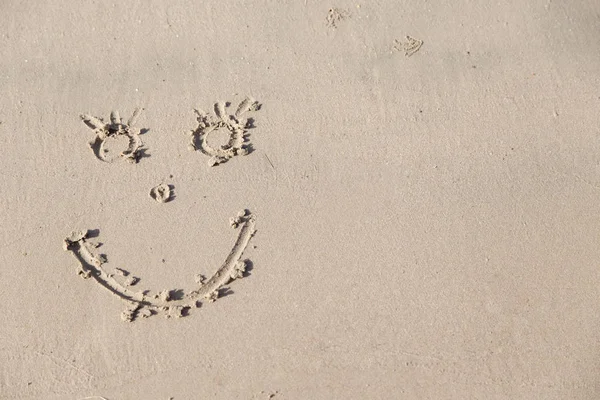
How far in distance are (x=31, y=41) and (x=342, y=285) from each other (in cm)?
275

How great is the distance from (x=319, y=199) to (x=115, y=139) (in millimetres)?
1415

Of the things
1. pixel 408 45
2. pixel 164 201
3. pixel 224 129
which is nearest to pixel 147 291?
pixel 164 201

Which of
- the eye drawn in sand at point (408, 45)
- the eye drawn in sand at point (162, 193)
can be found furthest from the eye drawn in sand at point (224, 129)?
the eye drawn in sand at point (408, 45)

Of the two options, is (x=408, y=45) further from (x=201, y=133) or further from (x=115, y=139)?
(x=115, y=139)

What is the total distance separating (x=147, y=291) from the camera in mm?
3336

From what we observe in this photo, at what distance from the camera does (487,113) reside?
365cm

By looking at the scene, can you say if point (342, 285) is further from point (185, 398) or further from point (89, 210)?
point (89, 210)

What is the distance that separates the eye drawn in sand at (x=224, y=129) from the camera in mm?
3561

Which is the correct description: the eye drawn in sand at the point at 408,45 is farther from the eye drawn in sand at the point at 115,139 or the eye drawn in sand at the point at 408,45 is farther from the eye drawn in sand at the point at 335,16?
the eye drawn in sand at the point at 115,139

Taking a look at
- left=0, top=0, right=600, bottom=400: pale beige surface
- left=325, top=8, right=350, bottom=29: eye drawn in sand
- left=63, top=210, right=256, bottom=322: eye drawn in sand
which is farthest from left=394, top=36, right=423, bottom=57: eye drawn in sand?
left=63, top=210, right=256, bottom=322: eye drawn in sand

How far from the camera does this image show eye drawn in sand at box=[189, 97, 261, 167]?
11.7 feet

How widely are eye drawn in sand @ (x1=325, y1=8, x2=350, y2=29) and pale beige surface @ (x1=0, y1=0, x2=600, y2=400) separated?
0.11 ft

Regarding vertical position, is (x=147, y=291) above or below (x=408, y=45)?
below

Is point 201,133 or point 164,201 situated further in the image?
point 201,133
